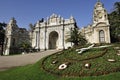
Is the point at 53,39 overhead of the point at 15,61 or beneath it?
overhead

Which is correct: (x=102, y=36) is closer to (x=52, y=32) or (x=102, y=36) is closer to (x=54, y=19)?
(x=52, y=32)

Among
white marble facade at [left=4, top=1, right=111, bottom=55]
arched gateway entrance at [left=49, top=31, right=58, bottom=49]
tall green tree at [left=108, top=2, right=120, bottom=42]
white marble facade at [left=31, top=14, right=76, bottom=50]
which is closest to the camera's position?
tall green tree at [left=108, top=2, right=120, bottom=42]

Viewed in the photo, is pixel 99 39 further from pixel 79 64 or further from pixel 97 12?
pixel 79 64

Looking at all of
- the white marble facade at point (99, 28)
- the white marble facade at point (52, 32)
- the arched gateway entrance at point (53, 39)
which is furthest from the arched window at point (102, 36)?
the arched gateway entrance at point (53, 39)

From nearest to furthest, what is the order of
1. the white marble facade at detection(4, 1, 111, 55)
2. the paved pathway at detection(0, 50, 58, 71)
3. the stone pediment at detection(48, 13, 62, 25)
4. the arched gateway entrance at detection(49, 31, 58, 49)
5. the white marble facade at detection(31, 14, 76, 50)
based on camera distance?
the paved pathway at detection(0, 50, 58, 71)
the white marble facade at detection(4, 1, 111, 55)
the white marble facade at detection(31, 14, 76, 50)
the stone pediment at detection(48, 13, 62, 25)
the arched gateway entrance at detection(49, 31, 58, 49)

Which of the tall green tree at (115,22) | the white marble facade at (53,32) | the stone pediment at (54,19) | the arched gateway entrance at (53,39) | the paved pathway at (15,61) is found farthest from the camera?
the arched gateway entrance at (53,39)

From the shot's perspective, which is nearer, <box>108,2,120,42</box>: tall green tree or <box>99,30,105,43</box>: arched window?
<box>108,2,120,42</box>: tall green tree

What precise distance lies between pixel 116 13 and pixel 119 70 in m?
31.2

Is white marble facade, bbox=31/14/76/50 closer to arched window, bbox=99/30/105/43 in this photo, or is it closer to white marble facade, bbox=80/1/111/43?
white marble facade, bbox=80/1/111/43

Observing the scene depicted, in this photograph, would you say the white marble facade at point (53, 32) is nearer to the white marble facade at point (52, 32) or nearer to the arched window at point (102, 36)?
the white marble facade at point (52, 32)

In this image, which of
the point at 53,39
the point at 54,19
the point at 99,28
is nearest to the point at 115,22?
the point at 99,28

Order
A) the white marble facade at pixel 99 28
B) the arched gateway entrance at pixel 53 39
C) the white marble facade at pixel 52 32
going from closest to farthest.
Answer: the white marble facade at pixel 99 28 → the white marble facade at pixel 52 32 → the arched gateway entrance at pixel 53 39

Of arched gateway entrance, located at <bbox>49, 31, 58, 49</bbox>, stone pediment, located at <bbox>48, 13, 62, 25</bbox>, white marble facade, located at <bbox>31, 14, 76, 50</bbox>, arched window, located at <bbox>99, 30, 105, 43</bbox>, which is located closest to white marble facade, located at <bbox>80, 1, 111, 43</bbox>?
arched window, located at <bbox>99, 30, 105, 43</bbox>

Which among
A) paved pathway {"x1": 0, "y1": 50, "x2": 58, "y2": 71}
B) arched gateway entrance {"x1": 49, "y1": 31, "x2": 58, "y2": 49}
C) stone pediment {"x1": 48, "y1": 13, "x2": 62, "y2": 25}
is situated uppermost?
stone pediment {"x1": 48, "y1": 13, "x2": 62, "y2": 25}
